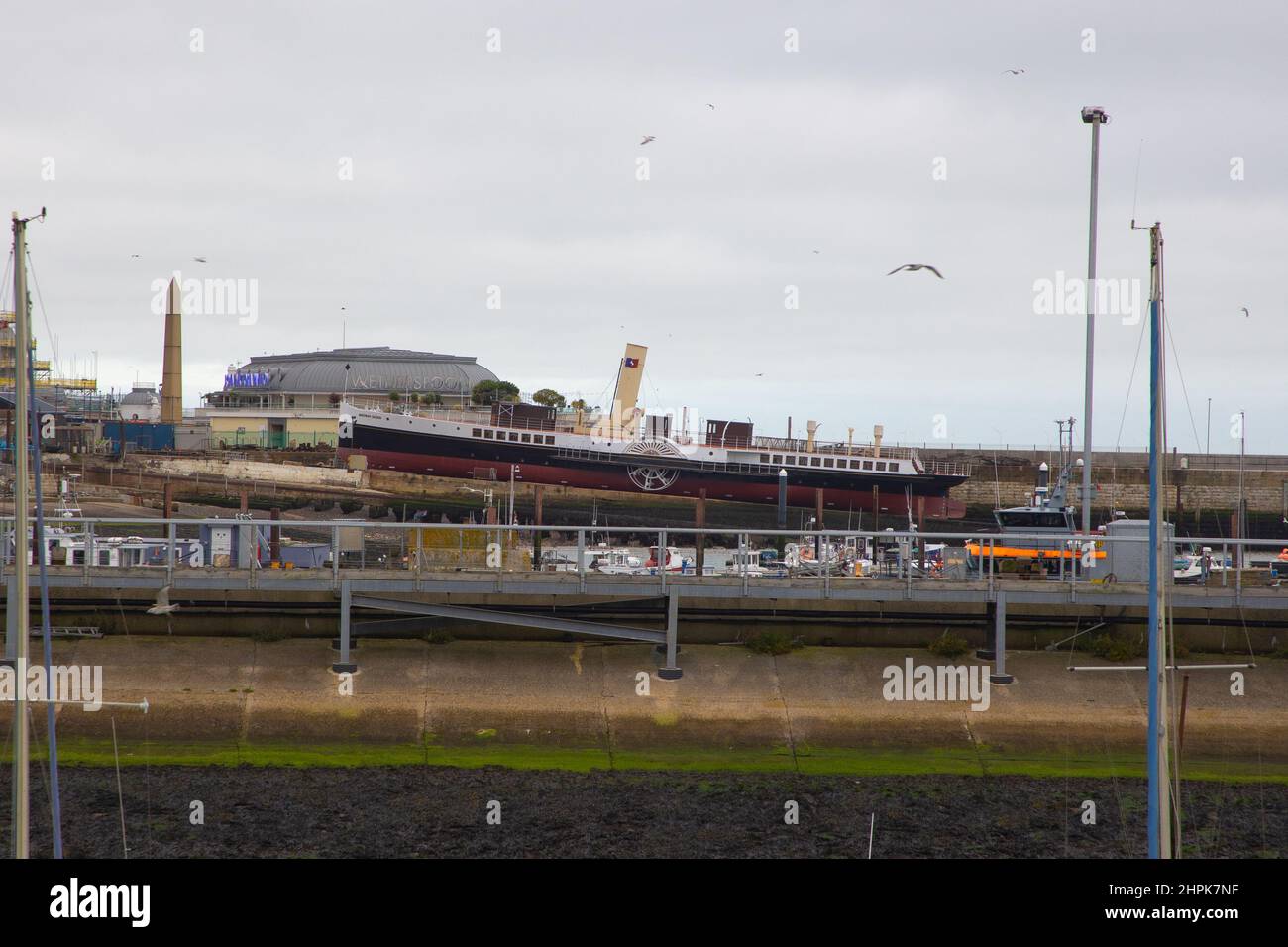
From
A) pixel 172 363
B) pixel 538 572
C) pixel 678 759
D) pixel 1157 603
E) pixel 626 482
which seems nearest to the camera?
pixel 1157 603

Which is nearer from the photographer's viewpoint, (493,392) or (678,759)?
(678,759)

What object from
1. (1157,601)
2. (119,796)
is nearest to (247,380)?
(119,796)

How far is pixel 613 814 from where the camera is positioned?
1964 centimetres

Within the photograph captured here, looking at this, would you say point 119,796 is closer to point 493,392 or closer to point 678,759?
point 678,759

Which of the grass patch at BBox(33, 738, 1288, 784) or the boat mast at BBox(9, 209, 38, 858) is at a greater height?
the boat mast at BBox(9, 209, 38, 858)

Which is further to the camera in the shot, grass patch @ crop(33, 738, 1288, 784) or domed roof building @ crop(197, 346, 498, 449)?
domed roof building @ crop(197, 346, 498, 449)

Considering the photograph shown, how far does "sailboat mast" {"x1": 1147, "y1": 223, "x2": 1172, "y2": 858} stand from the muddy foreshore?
11.8ft

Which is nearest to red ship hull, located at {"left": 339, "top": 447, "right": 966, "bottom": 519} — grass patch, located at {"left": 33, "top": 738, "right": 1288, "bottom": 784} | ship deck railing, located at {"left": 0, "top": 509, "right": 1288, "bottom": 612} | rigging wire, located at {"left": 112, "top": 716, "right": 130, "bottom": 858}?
ship deck railing, located at {"left": 0, "top": 509, "right": 1288, "bottom": 612}

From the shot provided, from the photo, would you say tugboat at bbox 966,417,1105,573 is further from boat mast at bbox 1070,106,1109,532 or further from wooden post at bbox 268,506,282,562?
wooden post at bbox 268,506,282,562

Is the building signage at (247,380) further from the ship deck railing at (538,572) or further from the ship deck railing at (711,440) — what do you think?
the ship deck railing at (538,572)

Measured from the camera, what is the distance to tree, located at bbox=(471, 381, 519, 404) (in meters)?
97.4

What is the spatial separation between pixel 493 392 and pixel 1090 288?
7294 centimetres
